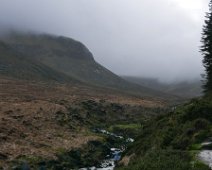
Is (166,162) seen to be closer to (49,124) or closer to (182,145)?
(182,145)

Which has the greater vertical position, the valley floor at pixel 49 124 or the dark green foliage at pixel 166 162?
the dark green foliage at pixel 166 162

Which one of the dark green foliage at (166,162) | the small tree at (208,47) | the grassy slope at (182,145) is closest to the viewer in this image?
the dark green foliage at (166,162)

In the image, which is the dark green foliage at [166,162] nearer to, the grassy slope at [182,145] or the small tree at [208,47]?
the grassy slope at [182,145]

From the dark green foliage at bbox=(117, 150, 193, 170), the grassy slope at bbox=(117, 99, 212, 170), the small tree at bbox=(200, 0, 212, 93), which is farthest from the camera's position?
the small tree at bbox=(200, 0, 212, 93)

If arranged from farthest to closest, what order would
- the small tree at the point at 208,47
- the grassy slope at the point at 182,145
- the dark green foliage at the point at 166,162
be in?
the small tree at the point at 208,47 → the grassy slope at the point at 182,145 → the dark green foliage at the point at 166,162

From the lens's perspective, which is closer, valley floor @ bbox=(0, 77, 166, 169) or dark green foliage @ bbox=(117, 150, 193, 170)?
dark green foliage @ bbox=(117, 150, 193, 170)

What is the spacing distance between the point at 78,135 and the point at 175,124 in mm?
39142

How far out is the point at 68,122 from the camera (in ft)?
315

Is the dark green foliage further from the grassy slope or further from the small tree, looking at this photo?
the small tree

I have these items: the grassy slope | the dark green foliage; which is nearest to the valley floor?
the grassy slope

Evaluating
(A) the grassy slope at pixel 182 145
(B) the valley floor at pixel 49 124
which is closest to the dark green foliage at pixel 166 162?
Result: (A) the grassy slope at pixel 182 145

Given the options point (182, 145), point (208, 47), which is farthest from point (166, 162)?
point (208, 47)

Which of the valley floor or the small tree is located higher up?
the small tree

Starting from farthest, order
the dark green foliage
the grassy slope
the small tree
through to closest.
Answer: the small tree
the grassy slope
the dark green foliage
